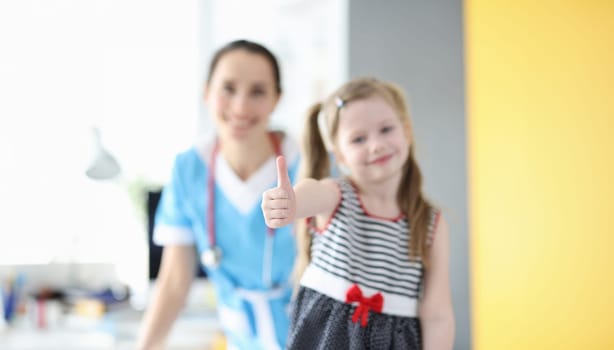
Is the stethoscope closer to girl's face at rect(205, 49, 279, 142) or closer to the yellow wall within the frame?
girl's face at rect(205, 49, 279, 142)

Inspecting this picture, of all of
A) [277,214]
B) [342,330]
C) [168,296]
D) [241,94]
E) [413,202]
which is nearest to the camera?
[277,214]

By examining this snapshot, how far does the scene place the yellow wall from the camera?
73 centimetres

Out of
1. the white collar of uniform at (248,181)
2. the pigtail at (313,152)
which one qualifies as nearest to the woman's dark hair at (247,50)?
the white collar of uniform at (248,181)

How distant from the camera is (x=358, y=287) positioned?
2.49 feet

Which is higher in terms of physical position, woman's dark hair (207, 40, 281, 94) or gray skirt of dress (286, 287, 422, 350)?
woman's dark hair (207, 40, 281, 94)

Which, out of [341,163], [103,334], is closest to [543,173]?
[341,163]

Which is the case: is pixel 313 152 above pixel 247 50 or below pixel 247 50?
below

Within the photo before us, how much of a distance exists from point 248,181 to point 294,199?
0.49 m

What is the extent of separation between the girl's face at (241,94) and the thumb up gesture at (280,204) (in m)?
0.43

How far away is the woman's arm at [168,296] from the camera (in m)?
1.13

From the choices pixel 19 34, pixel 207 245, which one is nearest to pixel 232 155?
pixel 207 245

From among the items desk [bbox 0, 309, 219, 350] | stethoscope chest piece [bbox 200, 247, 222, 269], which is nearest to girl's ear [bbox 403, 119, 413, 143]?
stethoscope chest piece [bbox 200, 247, 222, 269]

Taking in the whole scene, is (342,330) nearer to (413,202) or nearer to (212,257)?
(413,202)

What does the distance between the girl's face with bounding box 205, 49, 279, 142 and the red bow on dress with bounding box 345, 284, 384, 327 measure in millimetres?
442
